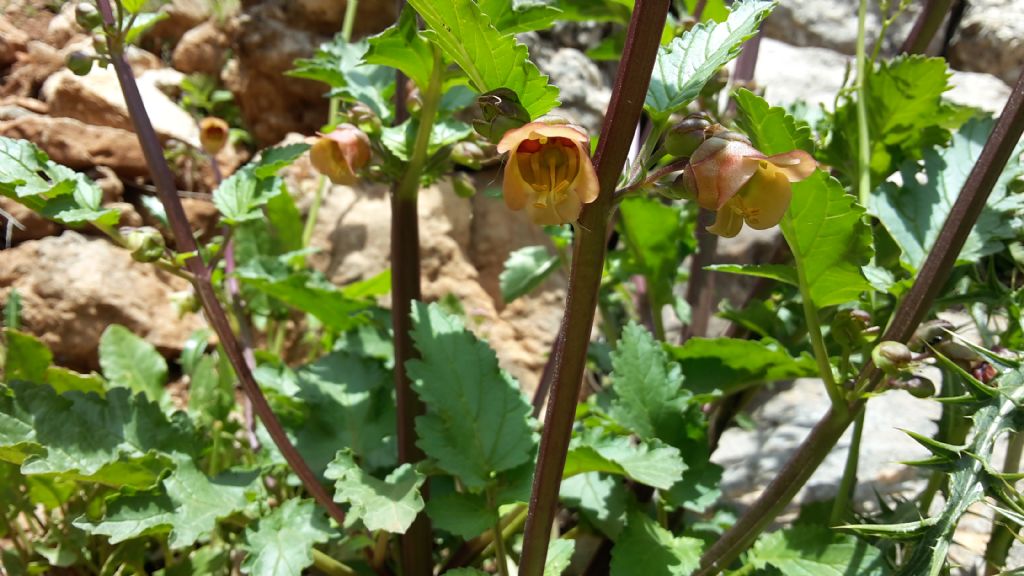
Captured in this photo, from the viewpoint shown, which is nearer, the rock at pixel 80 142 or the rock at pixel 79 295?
the rock at pixel 79 295

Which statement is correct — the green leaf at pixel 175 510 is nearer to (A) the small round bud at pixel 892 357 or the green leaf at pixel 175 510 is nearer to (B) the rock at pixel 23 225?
(A) the small round bud at pixel 892 357

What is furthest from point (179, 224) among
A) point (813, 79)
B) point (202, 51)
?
point (813, 79)

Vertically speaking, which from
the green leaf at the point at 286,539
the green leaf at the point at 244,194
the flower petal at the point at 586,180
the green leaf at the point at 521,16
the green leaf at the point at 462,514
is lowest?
the green leaf at the point at 286,539

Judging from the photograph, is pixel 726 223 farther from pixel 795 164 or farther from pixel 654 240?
pixel 654 240

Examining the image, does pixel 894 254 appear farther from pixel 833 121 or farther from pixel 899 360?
pixel 899 360

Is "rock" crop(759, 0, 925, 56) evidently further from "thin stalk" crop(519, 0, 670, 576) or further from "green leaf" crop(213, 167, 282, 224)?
"thin stalk" crop(519, 0, 670, 576)

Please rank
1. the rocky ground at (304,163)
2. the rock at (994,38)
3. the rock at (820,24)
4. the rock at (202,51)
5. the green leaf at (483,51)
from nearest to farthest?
the green leaf at (483,51), the rocky ground at (304,163), the rock at (202,51), the rock at (994,38), the rock at (820,24)

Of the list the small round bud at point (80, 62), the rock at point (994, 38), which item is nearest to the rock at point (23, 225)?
the small round bud at point (80, 62)

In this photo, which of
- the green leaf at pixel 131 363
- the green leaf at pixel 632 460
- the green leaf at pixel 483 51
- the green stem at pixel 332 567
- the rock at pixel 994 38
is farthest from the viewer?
the rock at pixel 994 38
